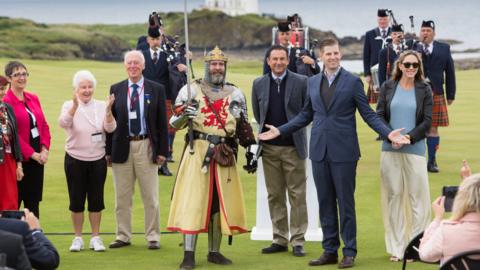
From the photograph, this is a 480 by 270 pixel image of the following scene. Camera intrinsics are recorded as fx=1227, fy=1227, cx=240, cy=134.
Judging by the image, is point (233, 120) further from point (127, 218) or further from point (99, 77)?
point (99, 77)

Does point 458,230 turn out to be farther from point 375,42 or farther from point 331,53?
point 375,42

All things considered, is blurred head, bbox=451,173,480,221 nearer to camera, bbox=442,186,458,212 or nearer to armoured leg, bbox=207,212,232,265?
camera, bbox=442,186,458,212

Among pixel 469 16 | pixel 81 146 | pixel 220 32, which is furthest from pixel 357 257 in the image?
pixel 469 16

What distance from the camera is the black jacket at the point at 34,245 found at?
733 centimetres

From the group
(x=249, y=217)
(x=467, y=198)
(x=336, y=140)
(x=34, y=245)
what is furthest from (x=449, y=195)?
(x=249, y=217)

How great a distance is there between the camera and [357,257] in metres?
10.6

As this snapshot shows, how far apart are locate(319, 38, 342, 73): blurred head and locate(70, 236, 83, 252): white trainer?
107 inches

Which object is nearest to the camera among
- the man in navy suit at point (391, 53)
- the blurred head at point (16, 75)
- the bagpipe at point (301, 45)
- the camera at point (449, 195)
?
the camera at point (449, 195)

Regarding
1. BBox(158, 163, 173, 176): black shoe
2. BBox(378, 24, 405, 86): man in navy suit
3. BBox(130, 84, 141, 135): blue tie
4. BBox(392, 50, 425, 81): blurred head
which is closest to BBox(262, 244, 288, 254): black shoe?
BBox(130, 84, 141, 135): blue tie

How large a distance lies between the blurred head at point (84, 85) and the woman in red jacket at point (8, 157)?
635mm

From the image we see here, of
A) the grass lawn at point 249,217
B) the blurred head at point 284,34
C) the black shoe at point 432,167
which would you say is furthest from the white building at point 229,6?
the blurred head at point 284,34

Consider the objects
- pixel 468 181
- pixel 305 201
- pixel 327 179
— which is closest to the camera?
pixel 468 181

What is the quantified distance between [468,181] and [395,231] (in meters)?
3.61

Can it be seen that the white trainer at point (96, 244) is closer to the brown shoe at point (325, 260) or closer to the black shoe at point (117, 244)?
the black shoe at point (117, 244)
